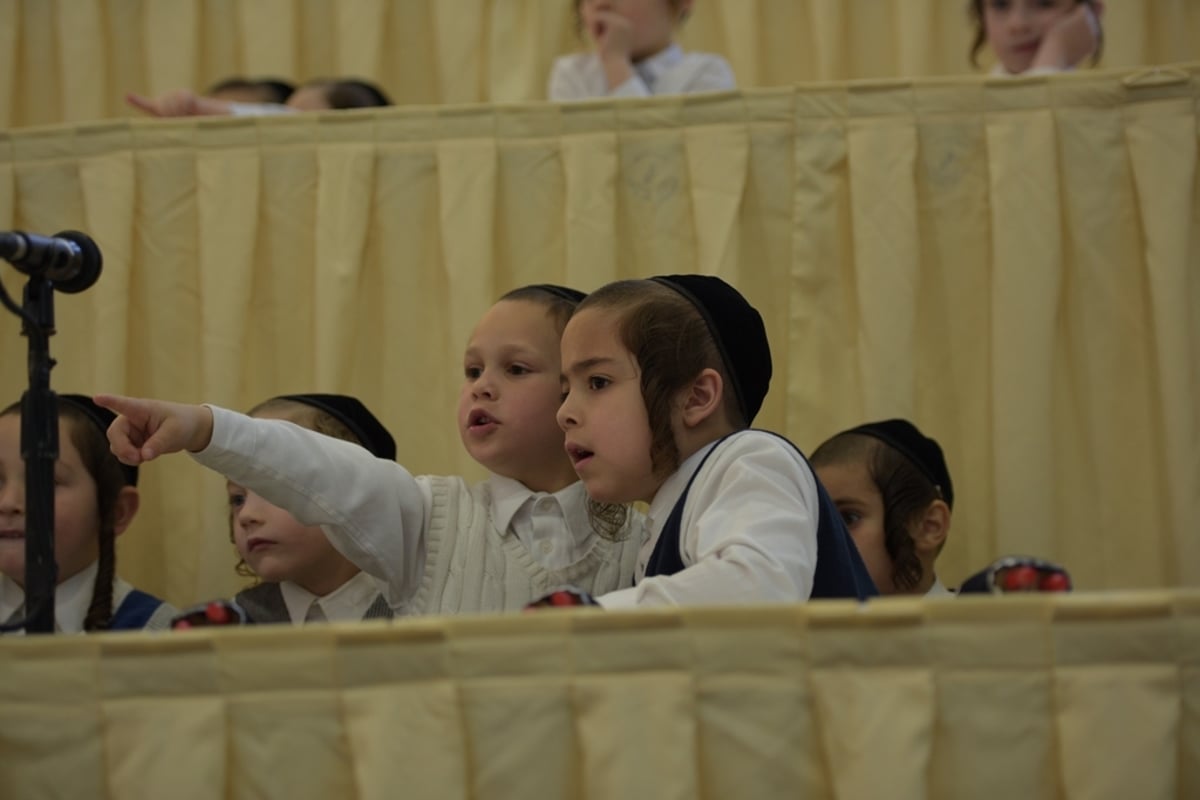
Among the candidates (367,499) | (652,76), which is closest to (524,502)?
(367,499)

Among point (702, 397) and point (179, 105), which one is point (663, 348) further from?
point (179, 105)

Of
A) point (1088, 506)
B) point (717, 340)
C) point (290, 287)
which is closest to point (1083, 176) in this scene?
point (1088, 506)

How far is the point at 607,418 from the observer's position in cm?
167

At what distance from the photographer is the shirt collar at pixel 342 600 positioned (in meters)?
1.99

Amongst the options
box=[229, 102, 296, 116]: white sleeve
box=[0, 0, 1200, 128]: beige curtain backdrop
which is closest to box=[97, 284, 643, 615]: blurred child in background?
box=[229, 102, 296, 116]: white sleeve

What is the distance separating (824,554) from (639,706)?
1.39 feet

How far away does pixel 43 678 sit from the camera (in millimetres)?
1267

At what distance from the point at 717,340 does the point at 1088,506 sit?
75cm

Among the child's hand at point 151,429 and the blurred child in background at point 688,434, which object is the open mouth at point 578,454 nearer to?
the blurred child in background at point 688,434

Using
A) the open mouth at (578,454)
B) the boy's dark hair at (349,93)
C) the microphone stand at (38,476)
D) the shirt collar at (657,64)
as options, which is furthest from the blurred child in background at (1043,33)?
the microphone stand at (38,476)

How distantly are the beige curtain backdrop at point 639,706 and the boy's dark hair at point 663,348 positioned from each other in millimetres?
461

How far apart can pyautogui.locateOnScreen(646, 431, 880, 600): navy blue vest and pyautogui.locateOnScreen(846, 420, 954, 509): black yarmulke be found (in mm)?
451

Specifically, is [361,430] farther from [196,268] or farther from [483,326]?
[196,268]

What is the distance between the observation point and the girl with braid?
6.81 ft
